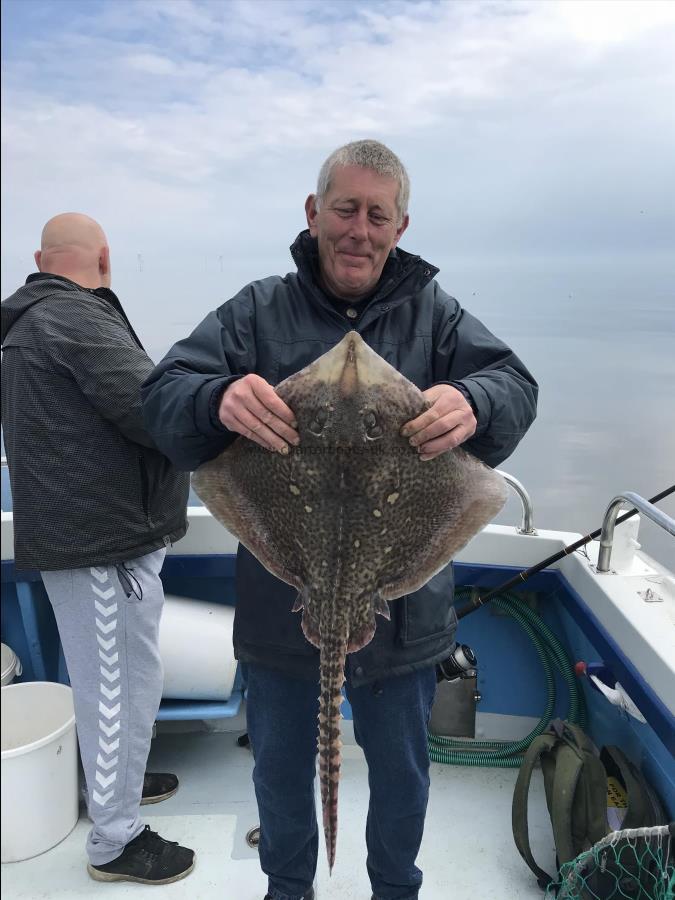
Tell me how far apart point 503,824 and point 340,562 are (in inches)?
93.4

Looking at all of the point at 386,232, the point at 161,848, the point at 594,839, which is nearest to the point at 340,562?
the point at 386,232

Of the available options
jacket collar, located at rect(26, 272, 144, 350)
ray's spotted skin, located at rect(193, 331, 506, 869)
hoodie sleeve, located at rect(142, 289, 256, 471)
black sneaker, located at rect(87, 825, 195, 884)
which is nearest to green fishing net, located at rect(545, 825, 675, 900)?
ray's spotted skin, located at rect(193, 331, 506, 869)

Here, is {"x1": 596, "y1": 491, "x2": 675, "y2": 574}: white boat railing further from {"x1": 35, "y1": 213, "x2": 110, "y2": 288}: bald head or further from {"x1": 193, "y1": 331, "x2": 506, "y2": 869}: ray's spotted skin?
{"x1": 35, "y1": 213, "x2": 110, "y2": 288}: bald head

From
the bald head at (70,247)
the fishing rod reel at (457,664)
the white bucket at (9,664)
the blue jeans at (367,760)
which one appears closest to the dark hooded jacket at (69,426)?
the bald head at (70,247)

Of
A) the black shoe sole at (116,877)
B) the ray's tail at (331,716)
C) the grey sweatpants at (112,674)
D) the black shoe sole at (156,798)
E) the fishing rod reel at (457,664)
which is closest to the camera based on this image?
the ray's tail at (331,716)

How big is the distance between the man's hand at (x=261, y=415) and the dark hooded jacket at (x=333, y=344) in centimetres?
33

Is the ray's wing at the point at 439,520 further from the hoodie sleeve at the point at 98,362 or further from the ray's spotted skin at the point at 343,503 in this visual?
the hoodie sleeve at the point at 98,362

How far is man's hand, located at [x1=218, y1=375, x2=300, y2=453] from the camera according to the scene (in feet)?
4.98

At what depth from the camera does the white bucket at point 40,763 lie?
262 centimetres

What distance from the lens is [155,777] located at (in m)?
3.45

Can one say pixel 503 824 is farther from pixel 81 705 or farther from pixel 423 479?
pixel 423 479

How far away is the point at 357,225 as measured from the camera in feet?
6.06

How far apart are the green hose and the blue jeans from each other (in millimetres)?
1323

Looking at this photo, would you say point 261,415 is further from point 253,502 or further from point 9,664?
point 9,664
